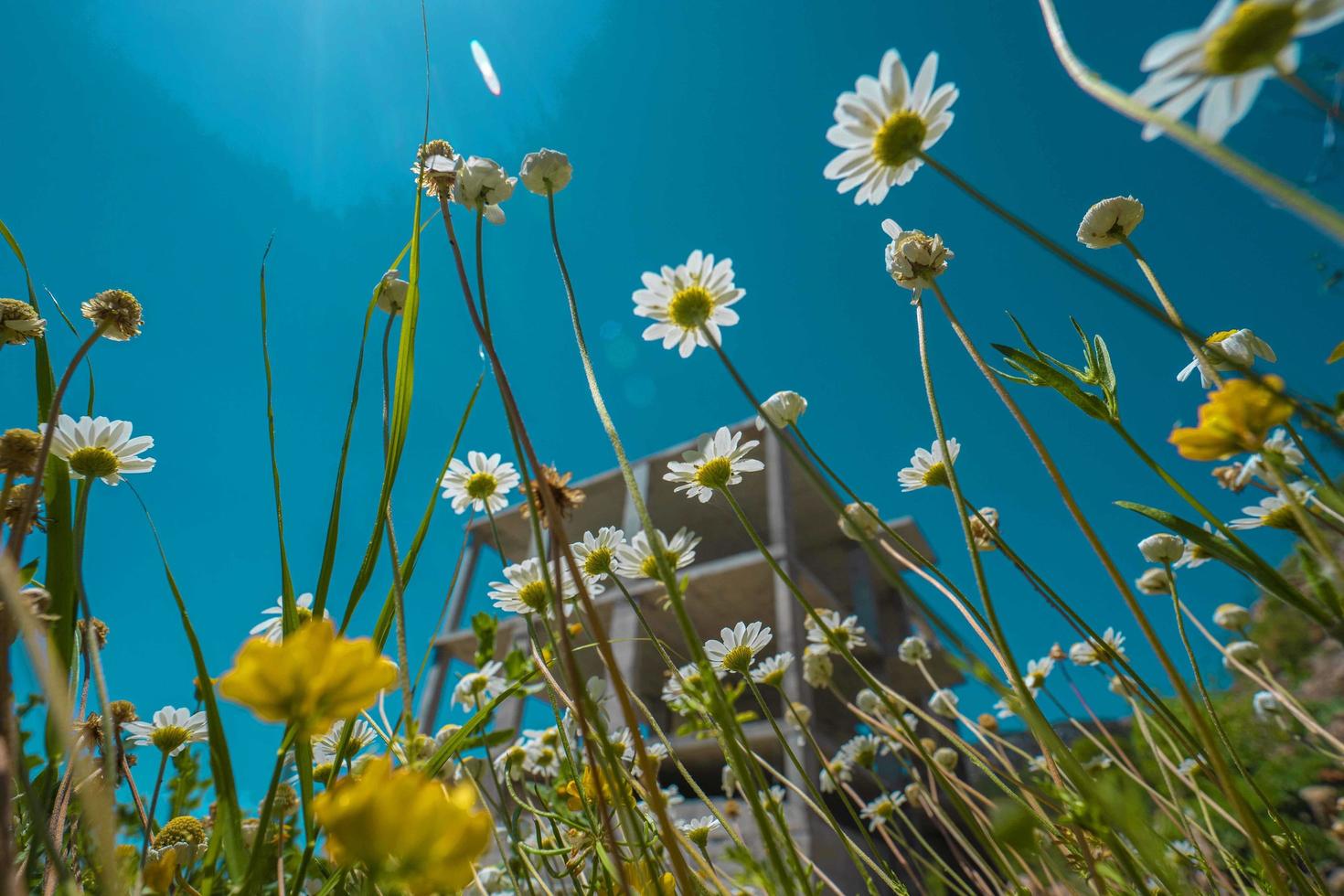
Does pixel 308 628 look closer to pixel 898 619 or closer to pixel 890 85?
pixel 890 85

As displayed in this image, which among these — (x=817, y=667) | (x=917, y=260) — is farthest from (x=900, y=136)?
(x=817, y=667)

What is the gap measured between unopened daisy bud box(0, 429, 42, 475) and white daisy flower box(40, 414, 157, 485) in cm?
12

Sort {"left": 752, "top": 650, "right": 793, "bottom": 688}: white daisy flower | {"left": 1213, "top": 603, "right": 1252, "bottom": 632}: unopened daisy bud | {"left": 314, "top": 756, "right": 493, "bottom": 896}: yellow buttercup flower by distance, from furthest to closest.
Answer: {"left": 1213, "top": 603, "right": 1252, "bottom": 632}: unopened daisy bud, {"left": 752, "top": 650, "right": 793, "bottom": 688}: white daisy flower, {"left": 314, "top": 756, "right": 493, "bottom": 896}: yellow buttercup flower

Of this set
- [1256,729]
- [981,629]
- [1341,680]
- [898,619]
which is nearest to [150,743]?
[981,629]

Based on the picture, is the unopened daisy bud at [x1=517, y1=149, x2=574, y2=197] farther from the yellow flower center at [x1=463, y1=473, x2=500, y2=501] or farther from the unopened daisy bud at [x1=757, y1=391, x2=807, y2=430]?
the yellow flower center at [x1=463, y1=473, x2=500, y2=501]

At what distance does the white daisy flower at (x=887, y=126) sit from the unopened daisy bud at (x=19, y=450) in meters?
0.59

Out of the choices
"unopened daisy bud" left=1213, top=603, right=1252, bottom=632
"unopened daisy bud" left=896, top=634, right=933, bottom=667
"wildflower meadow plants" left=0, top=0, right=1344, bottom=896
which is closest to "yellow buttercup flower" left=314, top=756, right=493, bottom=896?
"wildflower meadow plants" left=0, top=0, right=1344, bottom=896

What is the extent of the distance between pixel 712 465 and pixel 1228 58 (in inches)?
18.8

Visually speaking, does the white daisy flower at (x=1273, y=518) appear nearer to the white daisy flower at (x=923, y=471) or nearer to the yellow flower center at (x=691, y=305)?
the white daisy flower at (x=923, y=471)

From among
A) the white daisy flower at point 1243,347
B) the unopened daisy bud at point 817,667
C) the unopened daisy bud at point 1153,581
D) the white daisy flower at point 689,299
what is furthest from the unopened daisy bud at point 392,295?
the unopened daisy bud at point 1153,581

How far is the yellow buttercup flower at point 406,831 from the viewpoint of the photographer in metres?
0.23

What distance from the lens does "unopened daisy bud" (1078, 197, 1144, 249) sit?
2.18ft

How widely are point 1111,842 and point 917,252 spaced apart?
0.45m

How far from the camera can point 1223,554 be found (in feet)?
1.50
